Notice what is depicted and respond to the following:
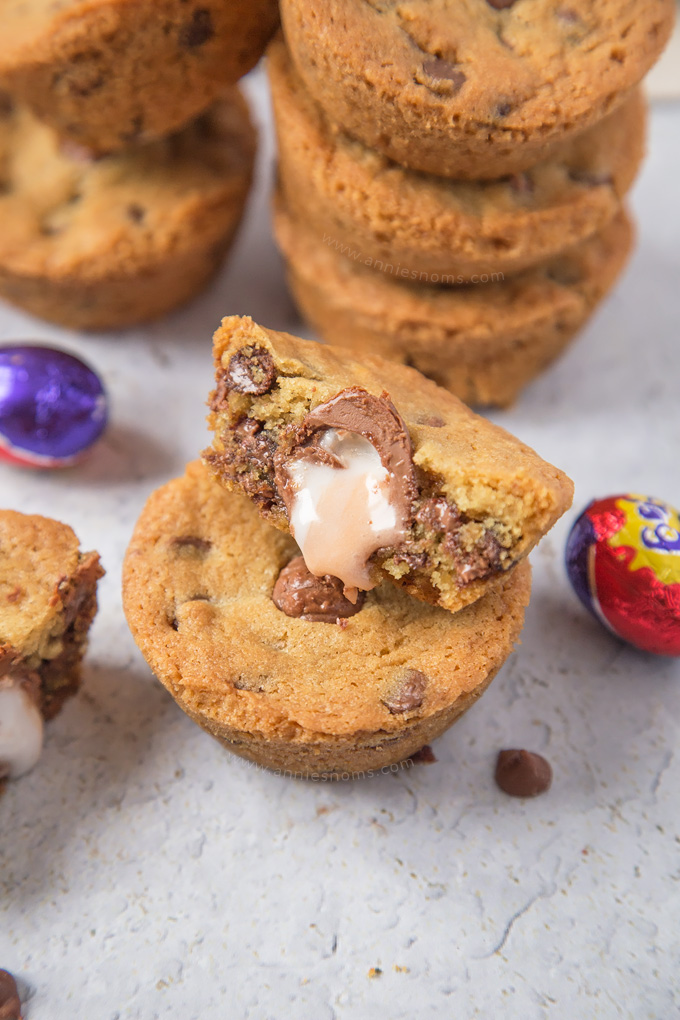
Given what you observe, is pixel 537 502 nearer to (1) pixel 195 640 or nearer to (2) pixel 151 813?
(1) pixel 195 640

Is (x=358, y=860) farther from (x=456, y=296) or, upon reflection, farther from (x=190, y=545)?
(x=456, y=296)

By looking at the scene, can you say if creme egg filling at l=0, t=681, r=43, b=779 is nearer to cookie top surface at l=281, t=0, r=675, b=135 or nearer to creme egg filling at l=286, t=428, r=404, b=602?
creme egg filling at l=286, t=428, r=404, b=602

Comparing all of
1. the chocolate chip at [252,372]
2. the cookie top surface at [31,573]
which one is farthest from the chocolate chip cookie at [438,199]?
the cookie top surface at [31,573]

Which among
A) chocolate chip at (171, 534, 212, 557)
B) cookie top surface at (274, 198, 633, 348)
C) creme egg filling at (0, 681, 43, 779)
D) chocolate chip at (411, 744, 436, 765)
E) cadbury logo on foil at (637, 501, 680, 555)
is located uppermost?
cookie top surface at (274, 198, 633, 348)

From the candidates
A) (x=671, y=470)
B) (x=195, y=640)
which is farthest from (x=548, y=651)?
(x=195, y=640)

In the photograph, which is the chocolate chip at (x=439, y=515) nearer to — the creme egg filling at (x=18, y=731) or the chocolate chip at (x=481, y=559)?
the chocolate chip at (x=481, y=559)

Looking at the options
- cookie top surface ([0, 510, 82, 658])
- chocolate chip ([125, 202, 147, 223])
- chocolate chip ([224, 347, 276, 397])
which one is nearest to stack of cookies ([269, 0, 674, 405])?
chocolate chip ([125, 202, 147, 223])
